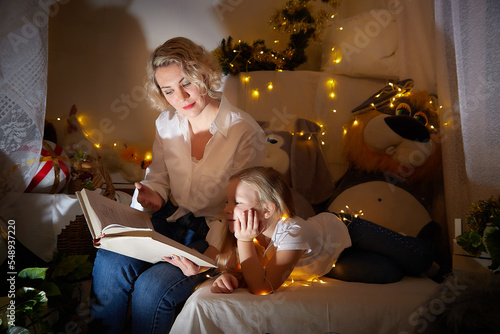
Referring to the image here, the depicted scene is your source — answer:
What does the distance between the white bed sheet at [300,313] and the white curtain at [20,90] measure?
693mm

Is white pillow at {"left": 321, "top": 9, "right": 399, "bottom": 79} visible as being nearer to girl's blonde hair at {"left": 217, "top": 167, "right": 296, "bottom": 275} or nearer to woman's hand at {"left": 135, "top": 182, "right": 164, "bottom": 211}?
girl's blonde hair at {"left": 217, "top": 167, "right": 296, "bottom": 275}

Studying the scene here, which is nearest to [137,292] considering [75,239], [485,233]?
[75,239]

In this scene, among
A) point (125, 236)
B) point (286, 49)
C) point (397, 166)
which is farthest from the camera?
point (286, 49)

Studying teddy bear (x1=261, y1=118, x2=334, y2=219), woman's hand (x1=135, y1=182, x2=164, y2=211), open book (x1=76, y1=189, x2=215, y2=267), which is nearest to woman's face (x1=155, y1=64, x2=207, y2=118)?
woman's hand (x1=135, y1=182, x2=164, y2=211)

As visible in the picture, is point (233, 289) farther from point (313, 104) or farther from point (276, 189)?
point (313, 104)

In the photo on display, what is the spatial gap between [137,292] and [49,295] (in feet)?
0.89

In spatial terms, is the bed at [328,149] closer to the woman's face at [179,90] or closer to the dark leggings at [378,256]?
the dark leggings at [378,256]

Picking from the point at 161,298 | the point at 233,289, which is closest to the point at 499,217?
the point at 233,289

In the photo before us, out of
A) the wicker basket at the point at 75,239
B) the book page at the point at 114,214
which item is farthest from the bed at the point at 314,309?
the wicker basket at the point at 75,239

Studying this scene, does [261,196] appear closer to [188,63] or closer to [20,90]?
[188,63]

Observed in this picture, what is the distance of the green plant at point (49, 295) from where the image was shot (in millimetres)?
1012

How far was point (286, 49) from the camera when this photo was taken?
6.12ft

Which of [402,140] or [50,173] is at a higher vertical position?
[402,140]

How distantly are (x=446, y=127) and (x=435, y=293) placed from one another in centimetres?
57
